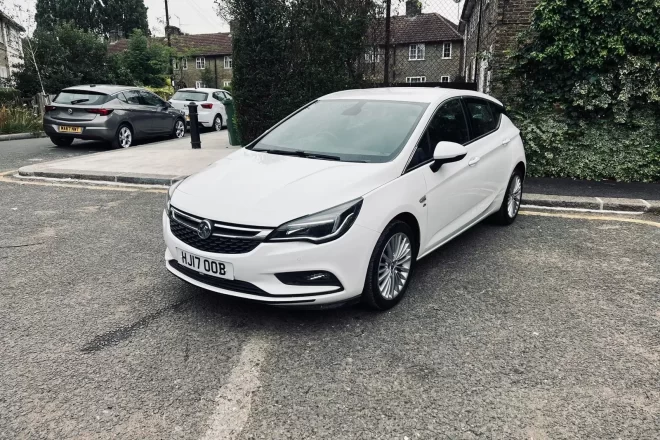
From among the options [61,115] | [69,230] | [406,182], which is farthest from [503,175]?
→ [61,115]

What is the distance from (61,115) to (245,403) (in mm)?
11640

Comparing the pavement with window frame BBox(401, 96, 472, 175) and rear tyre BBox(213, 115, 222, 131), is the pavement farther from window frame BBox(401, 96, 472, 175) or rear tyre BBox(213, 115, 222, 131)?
rear tyre BBox(213, 115, 222, 131)

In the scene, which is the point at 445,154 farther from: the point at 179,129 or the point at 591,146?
the point at 179,129

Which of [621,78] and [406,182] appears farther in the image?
[621,78]

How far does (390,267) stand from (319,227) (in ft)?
2.44

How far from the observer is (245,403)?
2.62 meters

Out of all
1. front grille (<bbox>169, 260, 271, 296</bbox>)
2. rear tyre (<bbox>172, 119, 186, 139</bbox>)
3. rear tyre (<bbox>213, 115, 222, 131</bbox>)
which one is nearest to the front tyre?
front grille (<bbox>169, 260, 271, 296</bbox>)

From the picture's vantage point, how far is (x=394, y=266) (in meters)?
3.67

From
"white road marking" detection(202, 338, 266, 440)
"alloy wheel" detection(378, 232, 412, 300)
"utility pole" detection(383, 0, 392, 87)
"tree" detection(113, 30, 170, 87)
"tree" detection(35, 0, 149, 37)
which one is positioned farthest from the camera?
"tree" detection(35, 0, 149, 37)

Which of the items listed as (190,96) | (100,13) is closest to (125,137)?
(190,96)

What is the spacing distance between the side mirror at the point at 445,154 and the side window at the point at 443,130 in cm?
9

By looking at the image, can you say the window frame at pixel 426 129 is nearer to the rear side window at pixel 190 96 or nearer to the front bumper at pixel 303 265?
the front bumper at pixel 303 265

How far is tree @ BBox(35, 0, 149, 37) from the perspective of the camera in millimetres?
64375

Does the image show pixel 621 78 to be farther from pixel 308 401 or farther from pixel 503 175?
pixel 308 401
